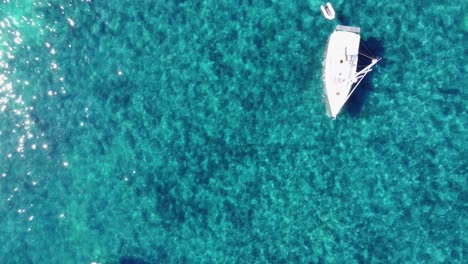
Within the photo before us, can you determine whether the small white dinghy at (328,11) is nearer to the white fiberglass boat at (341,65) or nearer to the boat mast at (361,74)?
the white fiberglass boat at (341,65)

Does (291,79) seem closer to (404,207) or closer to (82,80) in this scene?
(404,207)

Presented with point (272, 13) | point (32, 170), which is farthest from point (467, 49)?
point (32, 170)

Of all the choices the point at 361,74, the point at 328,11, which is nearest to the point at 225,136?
the point at 361,74

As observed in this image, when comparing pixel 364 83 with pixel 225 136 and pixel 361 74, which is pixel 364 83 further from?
pixel 225 136

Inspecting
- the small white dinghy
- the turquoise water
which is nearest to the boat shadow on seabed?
the turquoise water

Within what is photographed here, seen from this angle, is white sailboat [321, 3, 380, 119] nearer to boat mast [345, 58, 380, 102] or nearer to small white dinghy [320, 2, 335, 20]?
boat mast [345, 58, 380, 102]

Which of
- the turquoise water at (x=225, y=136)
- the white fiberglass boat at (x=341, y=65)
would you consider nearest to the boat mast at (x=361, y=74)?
the white fiberglass boat at (x=341, y=65)
